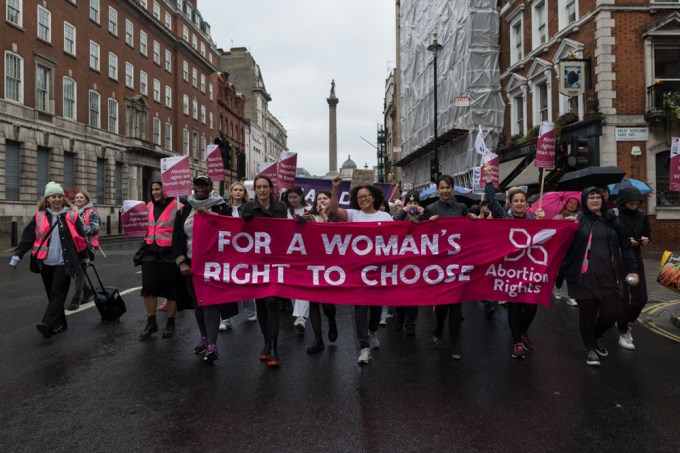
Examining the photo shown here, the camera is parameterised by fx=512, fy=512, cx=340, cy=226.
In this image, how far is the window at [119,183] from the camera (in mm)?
36375

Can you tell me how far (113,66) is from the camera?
35.6 m

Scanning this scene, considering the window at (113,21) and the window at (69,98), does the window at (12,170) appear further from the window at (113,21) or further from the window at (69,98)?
the window at (113,21)

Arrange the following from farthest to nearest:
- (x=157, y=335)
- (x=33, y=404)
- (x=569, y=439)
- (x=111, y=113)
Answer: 1. (x=111, y=113)
2. (x=157, y=335)
3. (x=33, y=404)
4. (x=569, y=439)

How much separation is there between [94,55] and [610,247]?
1398 inches

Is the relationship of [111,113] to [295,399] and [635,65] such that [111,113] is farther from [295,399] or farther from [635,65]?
[295,399]

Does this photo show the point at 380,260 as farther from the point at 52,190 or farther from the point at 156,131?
the point at 156,131

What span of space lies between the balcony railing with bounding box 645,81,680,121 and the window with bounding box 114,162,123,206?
32.3m

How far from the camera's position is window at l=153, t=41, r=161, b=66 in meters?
42.1

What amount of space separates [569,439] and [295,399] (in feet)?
6.62

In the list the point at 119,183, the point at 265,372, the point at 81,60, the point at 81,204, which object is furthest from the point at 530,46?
the point at 119,183

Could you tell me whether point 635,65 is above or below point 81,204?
above

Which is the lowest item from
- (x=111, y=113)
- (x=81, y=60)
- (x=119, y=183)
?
(x=119, y=183)

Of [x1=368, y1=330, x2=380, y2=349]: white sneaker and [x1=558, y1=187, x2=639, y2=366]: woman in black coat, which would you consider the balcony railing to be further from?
[x1=368, y1=330, x2=380, y2=349]: white sneaker

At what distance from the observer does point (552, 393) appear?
4.29 meters
